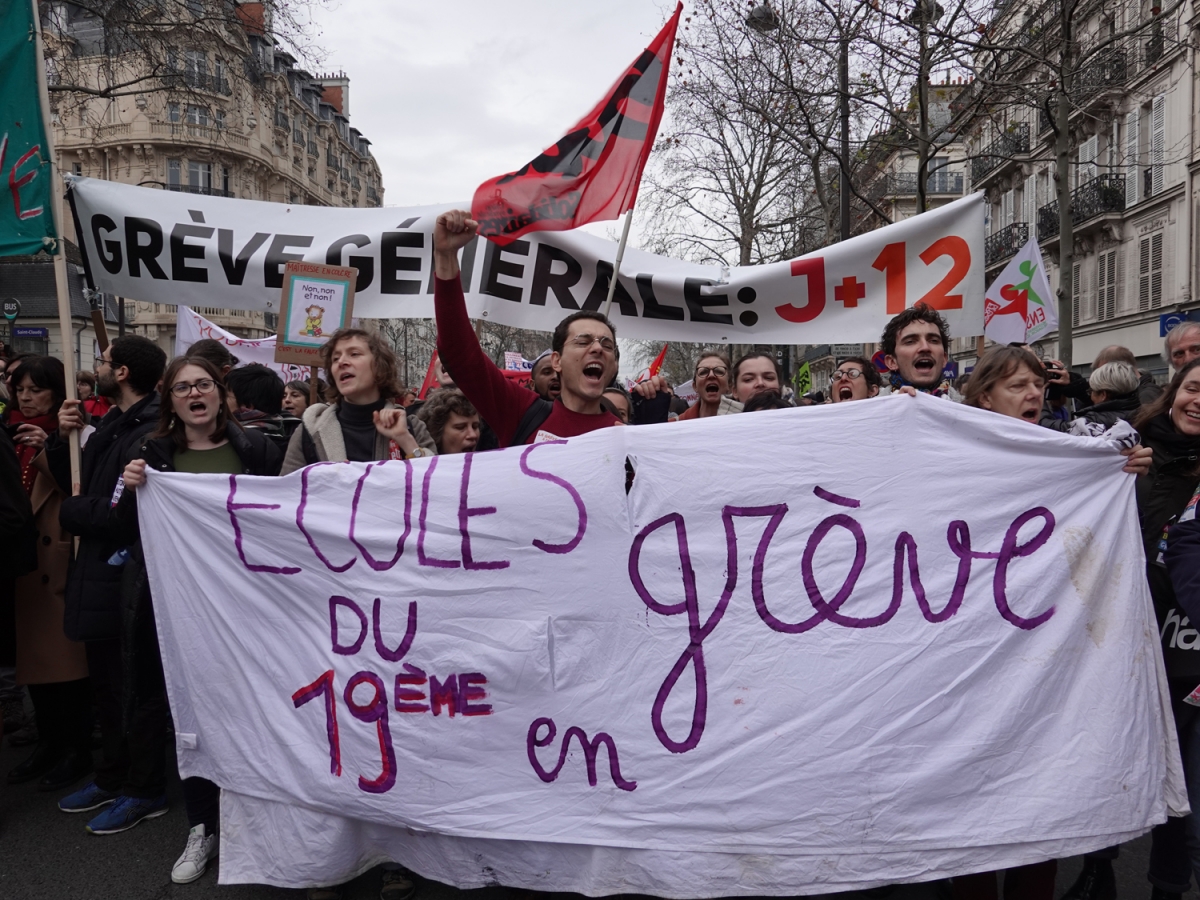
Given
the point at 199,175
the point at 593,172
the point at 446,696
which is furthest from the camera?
the point at 199,175

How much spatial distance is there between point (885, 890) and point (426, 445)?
2278 millimetres

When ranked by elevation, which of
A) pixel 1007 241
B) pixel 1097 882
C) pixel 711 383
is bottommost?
pixel 1097 882

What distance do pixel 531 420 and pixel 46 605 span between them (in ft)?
7.74

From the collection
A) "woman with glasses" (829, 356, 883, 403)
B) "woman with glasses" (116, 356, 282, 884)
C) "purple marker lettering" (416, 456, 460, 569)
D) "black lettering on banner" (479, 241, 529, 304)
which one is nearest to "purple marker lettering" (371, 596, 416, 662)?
"purple marker lettering" (416, 456, 460, 569)

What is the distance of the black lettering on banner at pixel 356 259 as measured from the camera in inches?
154

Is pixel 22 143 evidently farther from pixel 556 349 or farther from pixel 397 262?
pixel 556 349

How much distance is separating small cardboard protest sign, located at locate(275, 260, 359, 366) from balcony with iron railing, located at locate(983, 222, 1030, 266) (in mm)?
29199

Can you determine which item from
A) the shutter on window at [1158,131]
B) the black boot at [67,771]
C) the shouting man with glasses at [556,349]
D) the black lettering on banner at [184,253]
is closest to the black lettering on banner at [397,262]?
the black lettering on banner at [184,253]

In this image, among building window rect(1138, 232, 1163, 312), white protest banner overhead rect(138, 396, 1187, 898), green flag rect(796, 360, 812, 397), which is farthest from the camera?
building window rect(1138, 232, 1163, 312)

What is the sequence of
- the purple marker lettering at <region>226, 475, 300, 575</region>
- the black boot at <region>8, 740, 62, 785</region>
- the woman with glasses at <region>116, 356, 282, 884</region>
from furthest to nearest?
the black boot at <region>8, 740, 62, 785</region>
the woman with glasses at <region>116, 356, 282, 884</region>
the purple marker lettering at <region>226, 475, 300, 575</region>

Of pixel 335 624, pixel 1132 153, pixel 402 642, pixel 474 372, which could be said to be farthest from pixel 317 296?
pixel 1132 153

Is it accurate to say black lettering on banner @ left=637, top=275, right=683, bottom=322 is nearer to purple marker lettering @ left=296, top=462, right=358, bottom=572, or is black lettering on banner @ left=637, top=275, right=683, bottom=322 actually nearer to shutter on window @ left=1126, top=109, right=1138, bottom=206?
purple marker lettering @ left=296, top=462, right=358, bottom=572

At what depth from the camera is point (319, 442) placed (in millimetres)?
3129

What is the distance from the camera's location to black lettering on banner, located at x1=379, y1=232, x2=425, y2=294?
3.89 meters
